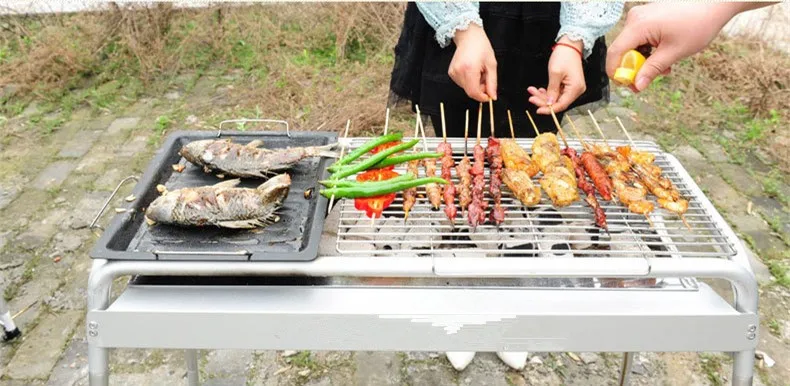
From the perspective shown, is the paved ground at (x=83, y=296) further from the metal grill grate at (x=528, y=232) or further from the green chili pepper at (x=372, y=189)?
the green chili pepper at (x=372, y=189)

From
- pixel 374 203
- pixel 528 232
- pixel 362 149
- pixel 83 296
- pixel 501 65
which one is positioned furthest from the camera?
pixel 83 296

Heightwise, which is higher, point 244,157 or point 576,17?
point 576,17

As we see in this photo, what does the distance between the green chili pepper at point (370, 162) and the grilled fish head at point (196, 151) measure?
54cm

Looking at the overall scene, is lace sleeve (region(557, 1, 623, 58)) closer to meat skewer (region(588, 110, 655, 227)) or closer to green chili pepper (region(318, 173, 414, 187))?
meat skewer (region(588, 110, 655, 227))

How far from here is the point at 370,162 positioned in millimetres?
2285

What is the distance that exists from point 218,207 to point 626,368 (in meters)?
2.09

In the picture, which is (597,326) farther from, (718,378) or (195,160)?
(718,378)

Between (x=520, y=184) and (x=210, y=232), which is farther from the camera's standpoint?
(x=520, y=184)

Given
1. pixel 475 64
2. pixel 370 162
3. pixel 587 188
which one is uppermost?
pixel 475 64

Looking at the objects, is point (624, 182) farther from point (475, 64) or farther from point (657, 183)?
point (475, 64)

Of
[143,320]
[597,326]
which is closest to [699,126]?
[597,326]

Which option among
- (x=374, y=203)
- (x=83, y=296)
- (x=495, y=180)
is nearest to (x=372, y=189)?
(x=374, y=203)

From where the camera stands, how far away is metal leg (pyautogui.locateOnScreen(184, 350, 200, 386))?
2.83 m

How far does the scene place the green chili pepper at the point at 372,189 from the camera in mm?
2107
